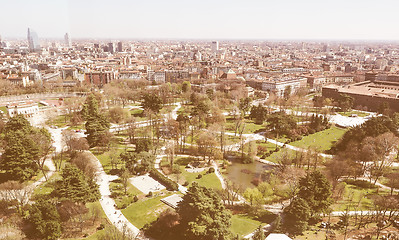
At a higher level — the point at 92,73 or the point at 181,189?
the point at 92,73

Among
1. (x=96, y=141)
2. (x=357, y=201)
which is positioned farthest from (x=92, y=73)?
(x=357, y=201)

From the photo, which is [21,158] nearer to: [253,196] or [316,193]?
[253,196]

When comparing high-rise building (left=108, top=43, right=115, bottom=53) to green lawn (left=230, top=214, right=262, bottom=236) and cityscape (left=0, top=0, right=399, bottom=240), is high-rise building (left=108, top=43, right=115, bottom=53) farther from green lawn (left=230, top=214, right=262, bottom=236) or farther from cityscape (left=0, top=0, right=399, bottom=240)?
green lawn (left=230, top=214, right=262, bottom=236)

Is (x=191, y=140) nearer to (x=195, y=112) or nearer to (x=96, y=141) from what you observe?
(x=195, y=112)

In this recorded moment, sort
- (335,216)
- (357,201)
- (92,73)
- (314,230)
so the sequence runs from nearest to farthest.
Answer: (314,230) < (335,216) < (357,201) < (92,73)

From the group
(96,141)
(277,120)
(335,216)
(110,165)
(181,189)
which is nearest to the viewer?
(335,216)

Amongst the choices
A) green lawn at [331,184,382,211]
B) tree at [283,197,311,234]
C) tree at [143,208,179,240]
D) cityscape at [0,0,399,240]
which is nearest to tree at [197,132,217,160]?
cityscape at [0,0,399,240]

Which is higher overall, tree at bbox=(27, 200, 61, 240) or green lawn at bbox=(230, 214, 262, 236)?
tree at bbox=(27, 200, 61, 240)

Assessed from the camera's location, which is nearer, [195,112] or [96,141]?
[96,141]
